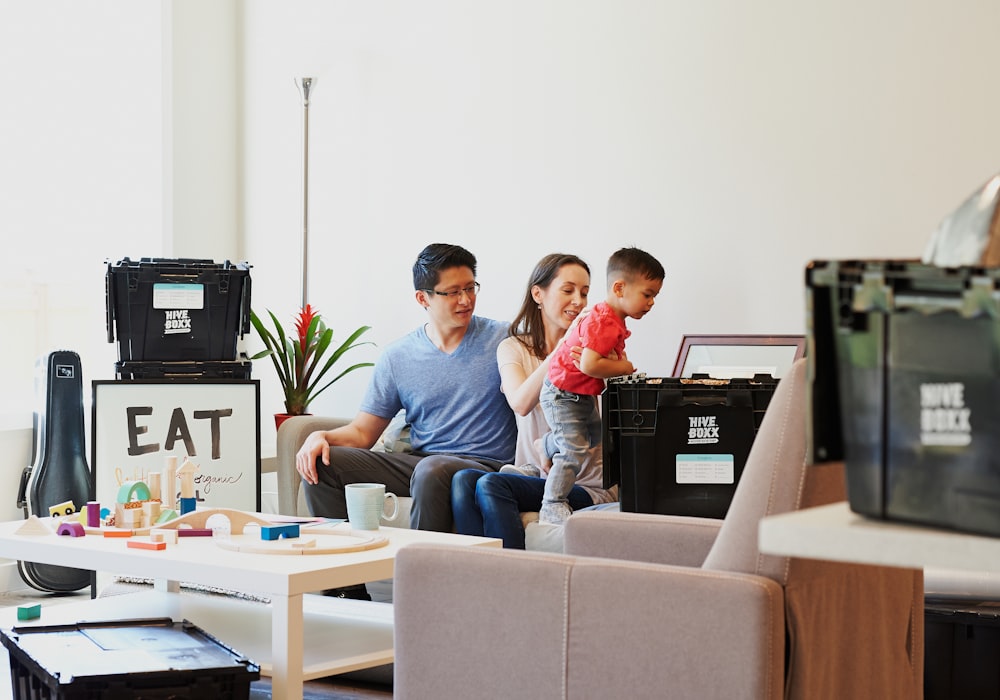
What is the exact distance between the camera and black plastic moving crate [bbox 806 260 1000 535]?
2.93ft

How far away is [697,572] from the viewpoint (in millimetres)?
1749

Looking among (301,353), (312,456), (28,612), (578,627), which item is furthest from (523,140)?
(578,627)

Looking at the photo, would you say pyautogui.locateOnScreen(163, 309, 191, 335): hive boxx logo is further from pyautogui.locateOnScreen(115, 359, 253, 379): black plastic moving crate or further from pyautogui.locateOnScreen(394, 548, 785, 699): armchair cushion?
pyautogui.locateOnScreen(394, 548, 785, 699): armchair cushion

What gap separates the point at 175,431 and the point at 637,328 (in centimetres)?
165

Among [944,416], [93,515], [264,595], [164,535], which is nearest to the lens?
[944,416]

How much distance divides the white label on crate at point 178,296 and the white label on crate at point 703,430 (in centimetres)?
180

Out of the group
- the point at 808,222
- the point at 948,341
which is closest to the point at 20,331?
the point at 808,222

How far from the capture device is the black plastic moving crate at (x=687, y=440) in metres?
3.12

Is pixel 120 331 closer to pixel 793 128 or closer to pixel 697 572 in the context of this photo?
pixel 793 128

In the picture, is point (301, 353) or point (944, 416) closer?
point (944, 416)

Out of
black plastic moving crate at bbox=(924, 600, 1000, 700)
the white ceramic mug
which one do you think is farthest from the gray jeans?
black plastic moving crate at bbox=(924, 600, 1000, 700)

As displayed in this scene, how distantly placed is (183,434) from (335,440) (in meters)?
0.49

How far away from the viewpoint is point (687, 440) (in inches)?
125

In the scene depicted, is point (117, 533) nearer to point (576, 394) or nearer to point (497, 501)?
point (497, 501)
